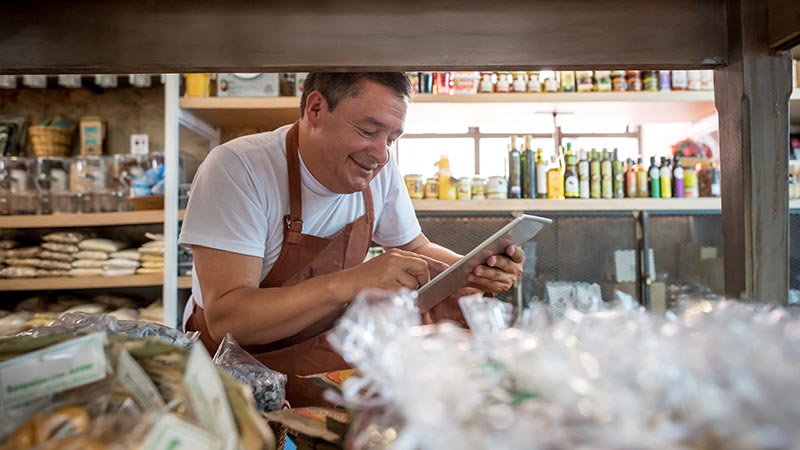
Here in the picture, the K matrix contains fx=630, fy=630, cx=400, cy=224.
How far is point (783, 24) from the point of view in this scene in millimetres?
753

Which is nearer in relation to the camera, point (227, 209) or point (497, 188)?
point (227, 209)

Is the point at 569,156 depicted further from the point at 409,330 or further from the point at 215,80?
the point at 409,330

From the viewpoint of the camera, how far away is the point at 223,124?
3094mm

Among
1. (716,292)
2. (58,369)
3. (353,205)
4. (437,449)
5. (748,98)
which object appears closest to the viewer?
(437,449)

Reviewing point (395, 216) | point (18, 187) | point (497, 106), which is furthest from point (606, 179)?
point (18, 187)

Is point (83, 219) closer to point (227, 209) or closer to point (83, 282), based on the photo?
point (83, 282)

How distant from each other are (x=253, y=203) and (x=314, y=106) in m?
0.27

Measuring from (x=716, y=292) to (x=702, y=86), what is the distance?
36.3 inches

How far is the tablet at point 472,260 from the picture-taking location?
1163 mm

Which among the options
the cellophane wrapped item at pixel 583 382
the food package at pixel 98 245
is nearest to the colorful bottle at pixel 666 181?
the food package at pixel 98 245

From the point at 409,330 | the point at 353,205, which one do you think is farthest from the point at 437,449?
the point at 353,205

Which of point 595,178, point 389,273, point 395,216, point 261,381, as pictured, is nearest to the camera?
point 261,381

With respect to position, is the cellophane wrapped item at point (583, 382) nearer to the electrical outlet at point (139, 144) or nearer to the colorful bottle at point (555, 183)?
the colorful bottle at point (555, 183)

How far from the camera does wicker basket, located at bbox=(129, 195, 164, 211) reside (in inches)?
105
